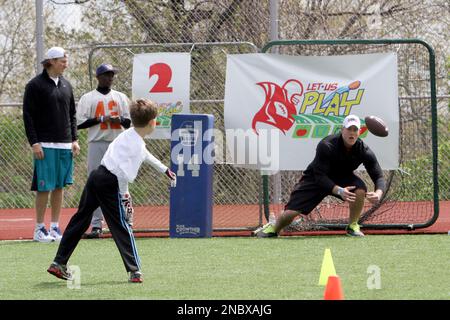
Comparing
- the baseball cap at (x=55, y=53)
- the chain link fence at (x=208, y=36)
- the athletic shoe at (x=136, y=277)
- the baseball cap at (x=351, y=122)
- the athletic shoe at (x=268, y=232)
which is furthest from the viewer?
the chain link fence at (x=208, y=36)

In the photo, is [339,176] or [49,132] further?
[339,176]

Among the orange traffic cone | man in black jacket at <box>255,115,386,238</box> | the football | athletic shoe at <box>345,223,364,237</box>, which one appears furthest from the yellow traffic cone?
the football

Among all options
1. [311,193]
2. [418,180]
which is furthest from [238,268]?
[418,180]

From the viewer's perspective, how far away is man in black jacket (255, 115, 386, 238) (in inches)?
460

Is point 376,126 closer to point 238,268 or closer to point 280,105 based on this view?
point 280,105

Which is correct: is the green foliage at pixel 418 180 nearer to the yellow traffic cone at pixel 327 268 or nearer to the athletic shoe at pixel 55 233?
the athletic shoe at pixel 55 233

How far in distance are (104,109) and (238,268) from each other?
150 inches

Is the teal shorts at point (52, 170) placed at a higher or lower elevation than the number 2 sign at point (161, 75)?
lower

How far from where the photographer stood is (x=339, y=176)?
12031 mm

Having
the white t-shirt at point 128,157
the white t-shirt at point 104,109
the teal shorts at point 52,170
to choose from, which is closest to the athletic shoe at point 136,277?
the white t-shirt at point 128,157

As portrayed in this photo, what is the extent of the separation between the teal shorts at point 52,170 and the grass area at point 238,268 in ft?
2.18

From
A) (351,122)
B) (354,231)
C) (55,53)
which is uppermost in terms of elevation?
(55,53)

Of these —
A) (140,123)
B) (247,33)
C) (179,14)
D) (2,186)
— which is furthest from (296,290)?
(2,186)

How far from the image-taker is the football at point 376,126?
39.3 feet
